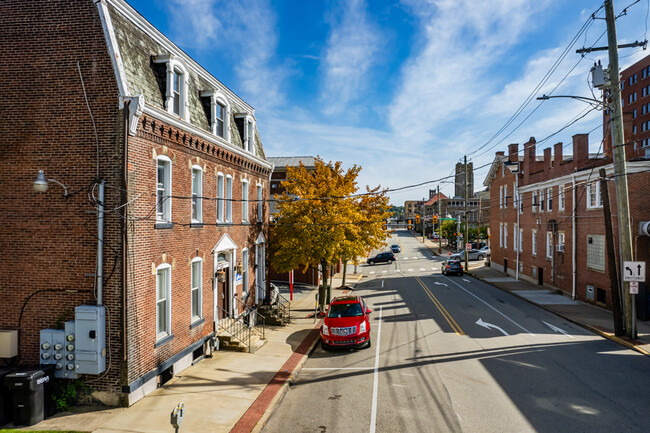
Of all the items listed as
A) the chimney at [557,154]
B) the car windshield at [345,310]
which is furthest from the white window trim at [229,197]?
the chimney at [557,154]

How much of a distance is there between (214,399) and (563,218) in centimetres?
2676

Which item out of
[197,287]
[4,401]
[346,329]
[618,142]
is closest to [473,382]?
[346,329]

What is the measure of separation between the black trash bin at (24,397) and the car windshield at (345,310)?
957 cm

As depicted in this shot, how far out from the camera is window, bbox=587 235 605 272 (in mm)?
22656

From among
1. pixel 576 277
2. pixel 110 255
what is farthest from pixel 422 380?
pixel 576 277

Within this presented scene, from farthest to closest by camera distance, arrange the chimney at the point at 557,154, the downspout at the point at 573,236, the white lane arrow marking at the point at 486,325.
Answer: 1. the chimney at the point at 557,154
2. the downspout at the point at 573,236
3. the white lane arrow marking at the point at 486,325

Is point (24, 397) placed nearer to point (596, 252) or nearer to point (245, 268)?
point (245, 268)

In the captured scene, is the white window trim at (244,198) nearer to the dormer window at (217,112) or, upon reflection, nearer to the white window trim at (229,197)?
the white window trim at (229,197)

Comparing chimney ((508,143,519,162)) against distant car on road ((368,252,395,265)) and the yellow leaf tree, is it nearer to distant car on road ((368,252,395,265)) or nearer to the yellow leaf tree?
distant car on road ((368,252,395,265))

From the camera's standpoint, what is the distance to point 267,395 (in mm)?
10523

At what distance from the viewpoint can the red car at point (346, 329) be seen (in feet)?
48.4

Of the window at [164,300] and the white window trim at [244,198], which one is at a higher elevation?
the white window trim at [244,198]

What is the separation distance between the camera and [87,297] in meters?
9.98

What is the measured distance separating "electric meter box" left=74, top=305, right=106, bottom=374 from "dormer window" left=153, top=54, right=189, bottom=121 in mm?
5956
